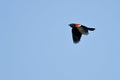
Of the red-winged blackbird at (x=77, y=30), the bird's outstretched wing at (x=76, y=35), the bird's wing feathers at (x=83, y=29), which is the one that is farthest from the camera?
the bird's outstretched wing at (x=76, y=35)

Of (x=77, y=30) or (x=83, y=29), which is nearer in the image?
(x=83, y=29)

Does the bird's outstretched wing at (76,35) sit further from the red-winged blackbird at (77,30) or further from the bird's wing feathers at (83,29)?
the bird's wing feathers at (83,29)

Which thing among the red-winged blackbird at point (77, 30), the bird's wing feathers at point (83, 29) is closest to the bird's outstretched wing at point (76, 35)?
the red-winged blackbird at point (77, 30)

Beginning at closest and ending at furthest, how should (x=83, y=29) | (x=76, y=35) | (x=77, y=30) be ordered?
(x=83, y=29)
(x=77, y=30)
(x=76, y=35)

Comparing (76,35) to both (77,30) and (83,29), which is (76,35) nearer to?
(77,30)

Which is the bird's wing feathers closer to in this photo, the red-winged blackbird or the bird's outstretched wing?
the red-winged blackbird

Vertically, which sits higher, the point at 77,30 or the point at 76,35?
the point at 77,30

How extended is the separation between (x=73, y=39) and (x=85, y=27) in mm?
1277

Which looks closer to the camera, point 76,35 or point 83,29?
point 83,29

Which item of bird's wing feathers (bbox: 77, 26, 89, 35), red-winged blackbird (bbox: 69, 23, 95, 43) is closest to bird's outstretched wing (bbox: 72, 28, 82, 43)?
red-winged blackbird (bbox: 69, 23, 95, 43)

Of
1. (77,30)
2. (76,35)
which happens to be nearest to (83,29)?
(77,30)

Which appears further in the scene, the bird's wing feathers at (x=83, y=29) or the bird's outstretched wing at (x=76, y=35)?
the bird's outstretched wing at (x=76, y=35)

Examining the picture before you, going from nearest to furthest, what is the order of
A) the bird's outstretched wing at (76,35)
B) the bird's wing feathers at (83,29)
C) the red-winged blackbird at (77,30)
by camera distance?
the bird's wing feathers at (83,29)
the red-winged blackbird at (77,30)
the bird's outstretched wing at (76,35)

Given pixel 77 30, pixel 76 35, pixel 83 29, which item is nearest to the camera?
pixel 83 29
